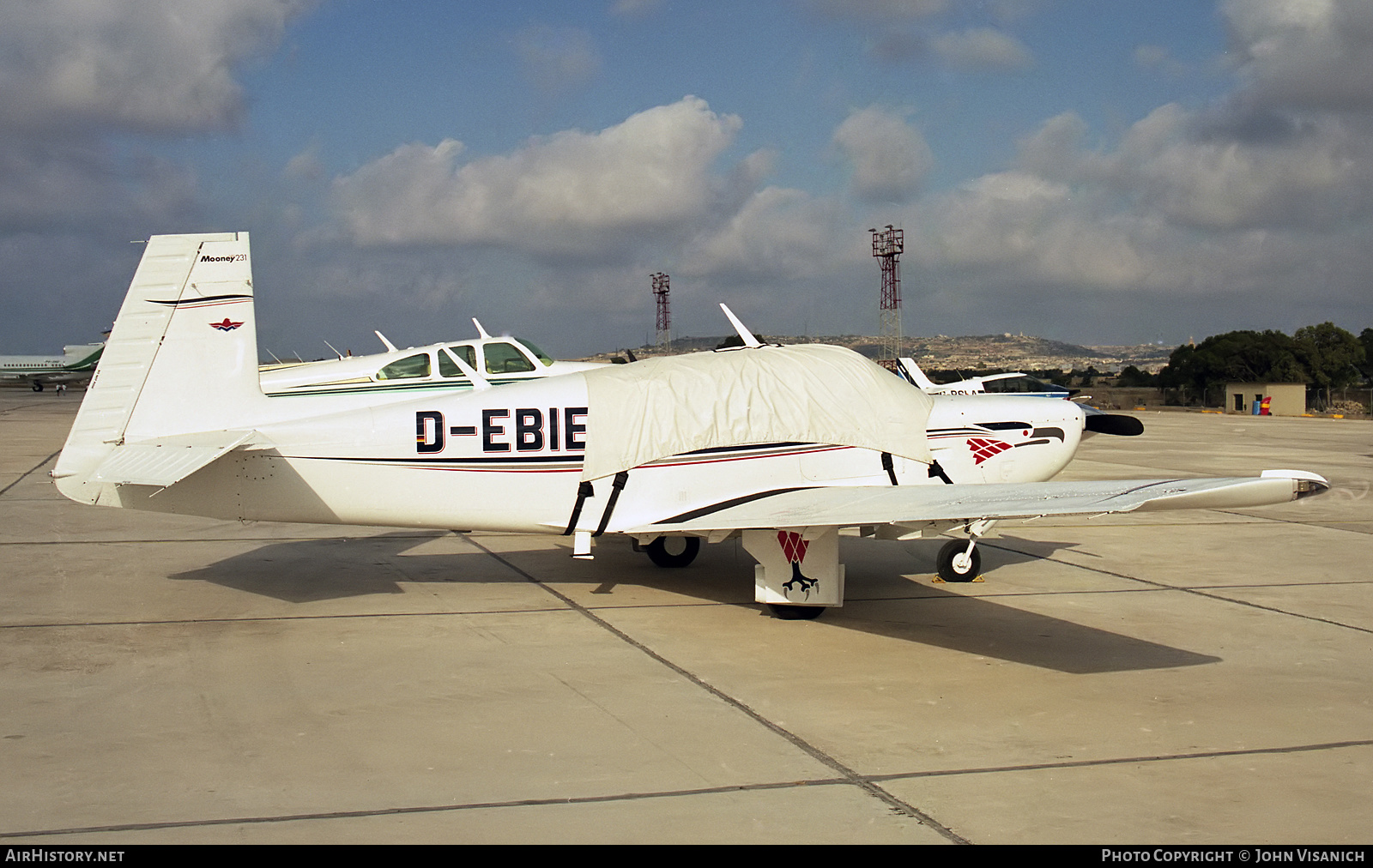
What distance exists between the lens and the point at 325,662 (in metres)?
7.10

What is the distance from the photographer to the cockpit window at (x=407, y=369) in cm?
1410

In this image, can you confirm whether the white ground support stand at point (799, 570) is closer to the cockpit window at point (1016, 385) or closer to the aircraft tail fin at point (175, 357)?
the aircraft tail fin at point (175, 357)

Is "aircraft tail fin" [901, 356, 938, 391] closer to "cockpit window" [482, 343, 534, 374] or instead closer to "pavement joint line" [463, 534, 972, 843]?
"cockpit window" [482, 343, 534, 374]

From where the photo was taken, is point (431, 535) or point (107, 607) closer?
point (107, 607)

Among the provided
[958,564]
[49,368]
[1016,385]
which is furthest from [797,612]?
[49,368]

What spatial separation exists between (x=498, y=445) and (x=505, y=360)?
4.85m

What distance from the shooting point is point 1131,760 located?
17.6ft

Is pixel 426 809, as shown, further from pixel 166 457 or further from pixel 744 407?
pixel 744 407

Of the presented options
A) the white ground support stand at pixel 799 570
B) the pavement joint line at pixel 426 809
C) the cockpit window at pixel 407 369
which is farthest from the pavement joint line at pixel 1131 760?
the cockpit window at pixel 407 369

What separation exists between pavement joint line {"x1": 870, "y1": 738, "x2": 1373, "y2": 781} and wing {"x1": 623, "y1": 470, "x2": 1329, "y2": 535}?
1.28 meters

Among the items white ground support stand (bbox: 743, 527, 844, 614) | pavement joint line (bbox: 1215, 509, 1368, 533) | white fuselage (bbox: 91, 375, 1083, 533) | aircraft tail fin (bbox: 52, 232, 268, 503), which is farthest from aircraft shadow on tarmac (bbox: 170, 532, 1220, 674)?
pavement joint line (bbox: 1215, 509, 1368, 533)

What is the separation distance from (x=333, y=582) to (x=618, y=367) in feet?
10.8
